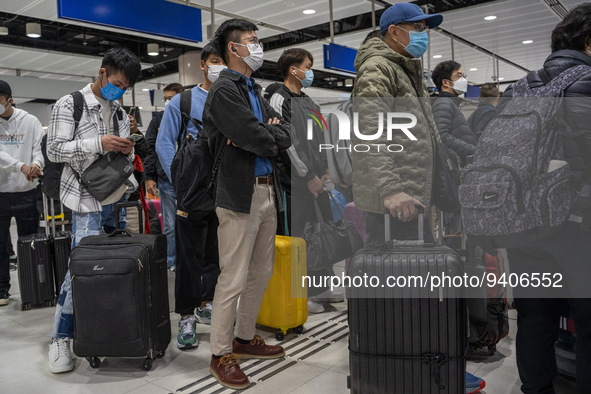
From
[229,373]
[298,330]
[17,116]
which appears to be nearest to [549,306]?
[229,373]

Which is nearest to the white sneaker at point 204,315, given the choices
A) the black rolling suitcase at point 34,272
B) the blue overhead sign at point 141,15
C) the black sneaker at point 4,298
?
the black rolling suitcase at point 34,272

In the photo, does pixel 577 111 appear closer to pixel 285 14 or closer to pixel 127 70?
pixel 127 70

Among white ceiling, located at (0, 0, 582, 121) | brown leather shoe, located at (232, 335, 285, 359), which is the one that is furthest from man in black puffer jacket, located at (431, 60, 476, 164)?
white ceiling, located at (0, 0, 582, 121)

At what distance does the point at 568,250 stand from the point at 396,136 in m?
0.73

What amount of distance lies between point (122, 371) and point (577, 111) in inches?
90.4

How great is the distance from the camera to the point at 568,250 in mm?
1715

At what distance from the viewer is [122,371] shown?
8.40 feet

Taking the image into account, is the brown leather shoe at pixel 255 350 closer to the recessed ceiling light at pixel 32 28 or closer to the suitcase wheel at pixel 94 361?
the suitcase wheel at pixel 94 361

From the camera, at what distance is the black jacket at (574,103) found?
159 cm

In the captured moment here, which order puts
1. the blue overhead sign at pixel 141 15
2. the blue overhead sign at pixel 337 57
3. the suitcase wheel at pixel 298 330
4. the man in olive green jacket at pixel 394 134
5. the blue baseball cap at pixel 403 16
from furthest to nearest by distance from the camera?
1. the blue overhead sign at pixel 337 57
2. the blue overhead sign at pixel 141 15
3. the suitcase wheel at pixel 298 330
4. the blue baseball cap at pixel 403 16
5. the man in olive green jacket at pixel 394 134

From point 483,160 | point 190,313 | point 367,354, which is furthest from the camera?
point 190,313

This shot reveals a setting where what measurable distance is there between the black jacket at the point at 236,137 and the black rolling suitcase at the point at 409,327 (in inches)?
25.4

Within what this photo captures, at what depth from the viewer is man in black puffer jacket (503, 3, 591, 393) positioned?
164 cm

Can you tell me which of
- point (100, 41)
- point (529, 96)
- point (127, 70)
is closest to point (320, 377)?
point (529, 96)
